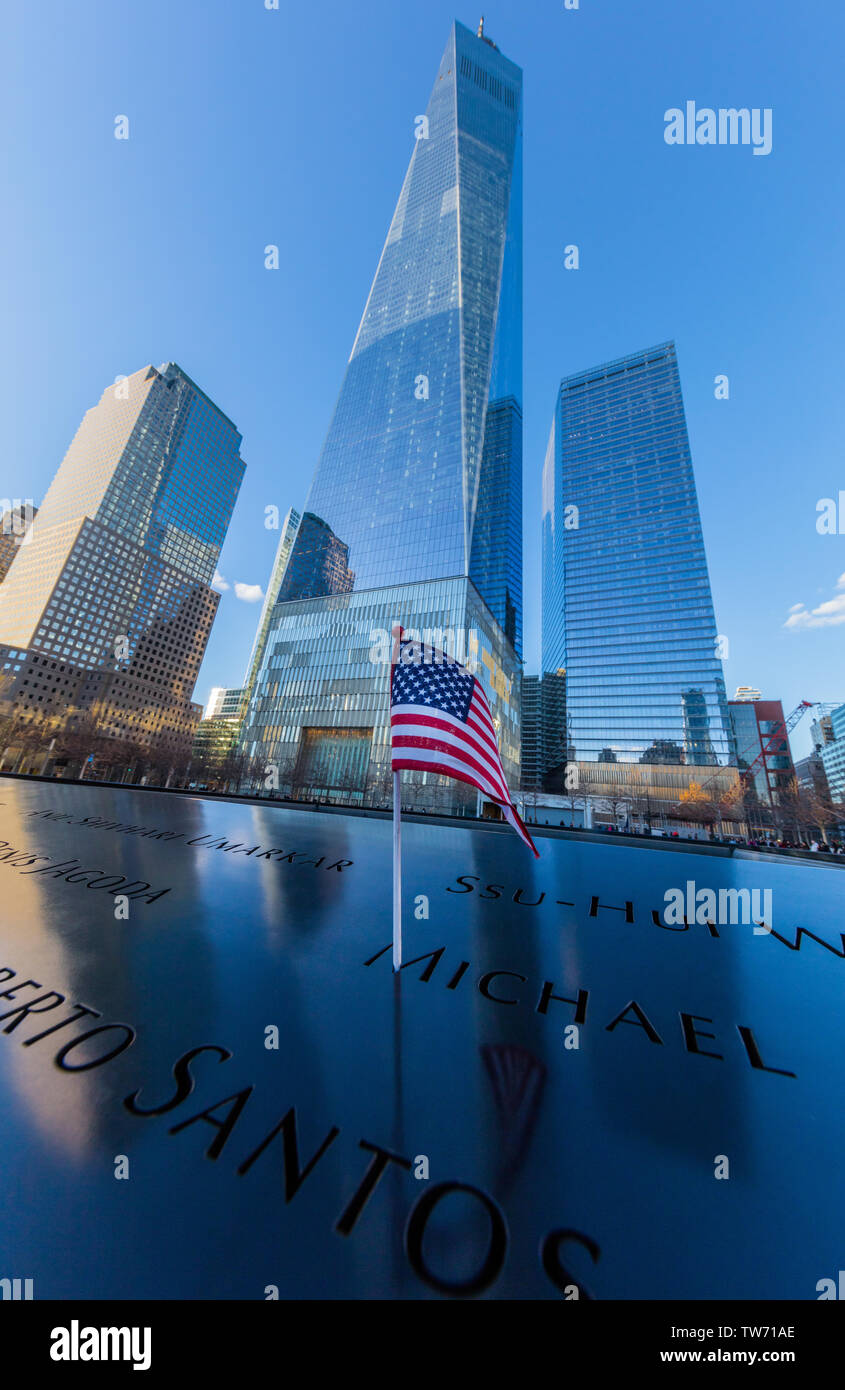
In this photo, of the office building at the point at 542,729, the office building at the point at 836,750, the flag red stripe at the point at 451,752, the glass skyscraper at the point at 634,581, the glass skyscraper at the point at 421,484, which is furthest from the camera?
the office building at the point at 836,750

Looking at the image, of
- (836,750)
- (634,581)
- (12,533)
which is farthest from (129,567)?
(836,750)

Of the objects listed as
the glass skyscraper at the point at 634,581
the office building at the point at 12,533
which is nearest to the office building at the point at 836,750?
the glass skyscraper at the point at 634,581

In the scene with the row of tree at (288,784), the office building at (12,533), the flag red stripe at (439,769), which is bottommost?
the flag red stripe at (439,769)

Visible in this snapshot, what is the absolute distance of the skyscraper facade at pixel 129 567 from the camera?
114812 millimetres

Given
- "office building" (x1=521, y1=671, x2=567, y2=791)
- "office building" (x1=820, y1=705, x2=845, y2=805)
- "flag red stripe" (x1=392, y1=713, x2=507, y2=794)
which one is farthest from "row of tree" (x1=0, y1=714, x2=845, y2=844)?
"office building" (x1=820, y1=705, x2=845, y2=805)

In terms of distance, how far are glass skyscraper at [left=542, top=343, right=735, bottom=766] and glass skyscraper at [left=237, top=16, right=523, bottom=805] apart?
16.1m

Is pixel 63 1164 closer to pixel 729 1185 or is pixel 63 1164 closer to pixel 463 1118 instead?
pixel 463 1118

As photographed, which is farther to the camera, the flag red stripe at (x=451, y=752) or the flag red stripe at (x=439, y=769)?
the flag red stripe at (x=451, y=752)

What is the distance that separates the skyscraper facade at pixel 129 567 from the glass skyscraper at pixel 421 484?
60175 millimetres

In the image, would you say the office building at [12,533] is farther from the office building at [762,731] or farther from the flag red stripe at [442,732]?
the office building at [762,731]

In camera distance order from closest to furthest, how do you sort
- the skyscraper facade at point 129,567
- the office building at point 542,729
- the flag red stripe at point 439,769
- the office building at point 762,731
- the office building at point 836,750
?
the flag red stripe at point 439,769
the skyscraper facade at point 129,567
the office building at point 762,731
the office building at point 542,729
the office building at point 836,750

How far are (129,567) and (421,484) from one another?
92438 mm

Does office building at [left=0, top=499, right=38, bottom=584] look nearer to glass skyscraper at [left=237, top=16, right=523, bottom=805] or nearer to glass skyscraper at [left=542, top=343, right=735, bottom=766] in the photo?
glass skyscraper at [left=237, top=16, right=523, bottom=805]

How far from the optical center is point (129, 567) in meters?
128
